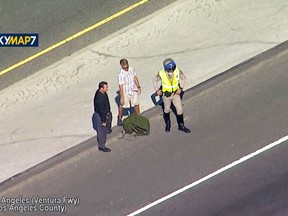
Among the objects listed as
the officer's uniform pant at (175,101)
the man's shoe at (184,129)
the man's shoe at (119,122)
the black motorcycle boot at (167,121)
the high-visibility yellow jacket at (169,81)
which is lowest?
the man's shoe at (184,129)

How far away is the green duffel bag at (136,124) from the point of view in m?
20.0

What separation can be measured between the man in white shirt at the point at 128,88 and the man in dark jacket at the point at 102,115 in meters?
0.46

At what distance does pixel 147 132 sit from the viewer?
66.1ft

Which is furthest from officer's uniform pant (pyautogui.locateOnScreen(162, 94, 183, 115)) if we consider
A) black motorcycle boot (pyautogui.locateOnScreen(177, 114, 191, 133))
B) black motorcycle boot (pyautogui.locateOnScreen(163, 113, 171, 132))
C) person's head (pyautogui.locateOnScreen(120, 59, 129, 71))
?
person's head (pyautogui.locateOnScreen(120, 59, 129, 71))

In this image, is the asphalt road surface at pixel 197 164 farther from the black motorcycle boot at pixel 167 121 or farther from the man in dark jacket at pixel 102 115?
the man in dark jacket at pixel 102 115

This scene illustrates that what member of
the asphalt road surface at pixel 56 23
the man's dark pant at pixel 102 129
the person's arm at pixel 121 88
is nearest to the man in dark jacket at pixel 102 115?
the man's dark pant at pixel 102 129

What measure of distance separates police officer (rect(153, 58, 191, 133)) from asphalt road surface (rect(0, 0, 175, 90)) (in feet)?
12.4

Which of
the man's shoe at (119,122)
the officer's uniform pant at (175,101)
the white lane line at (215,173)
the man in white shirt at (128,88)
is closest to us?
the white lane line at (215,173)

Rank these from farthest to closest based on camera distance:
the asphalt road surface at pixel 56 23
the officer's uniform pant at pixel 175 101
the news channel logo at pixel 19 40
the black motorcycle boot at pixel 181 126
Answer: the news channel logo at pixel 19 40 → the asphalt road surface at pixel 56 23 → the black motorcycle boot at pixel 181 126 → the officer's uniform pant at pixel 175 101

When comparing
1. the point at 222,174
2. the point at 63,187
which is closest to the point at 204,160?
the point at 222,174

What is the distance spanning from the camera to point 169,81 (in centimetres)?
1928

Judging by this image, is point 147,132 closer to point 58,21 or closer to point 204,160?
point 204,160

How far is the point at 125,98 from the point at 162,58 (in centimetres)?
258

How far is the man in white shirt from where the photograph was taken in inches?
763
